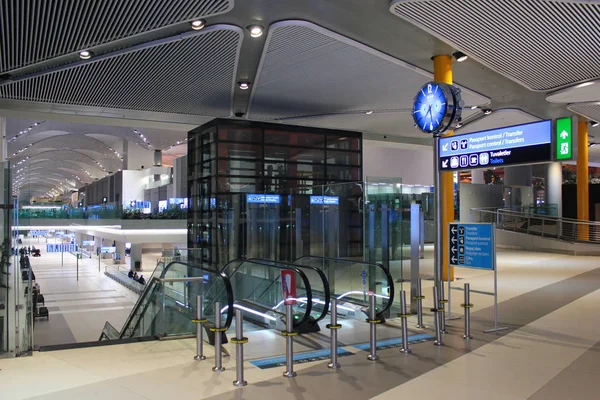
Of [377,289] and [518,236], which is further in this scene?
[518,236]

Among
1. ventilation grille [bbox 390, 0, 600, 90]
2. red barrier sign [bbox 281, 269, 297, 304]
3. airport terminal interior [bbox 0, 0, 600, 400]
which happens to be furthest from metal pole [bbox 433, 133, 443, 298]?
red barrier sign [bbox 281, 269, 297, 304]

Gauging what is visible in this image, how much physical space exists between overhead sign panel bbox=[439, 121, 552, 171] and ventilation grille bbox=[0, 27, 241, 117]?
387cm

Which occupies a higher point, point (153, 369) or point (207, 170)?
point (207, 170)

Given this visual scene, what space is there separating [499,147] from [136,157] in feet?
107

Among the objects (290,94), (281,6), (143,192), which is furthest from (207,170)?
(143,192)

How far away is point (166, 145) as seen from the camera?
31.2 meters

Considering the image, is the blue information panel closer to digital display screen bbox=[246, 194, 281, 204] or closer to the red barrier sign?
the red barrier sign

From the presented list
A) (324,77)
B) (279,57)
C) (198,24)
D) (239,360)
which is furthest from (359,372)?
(324,77)

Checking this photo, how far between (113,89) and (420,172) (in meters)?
16.9

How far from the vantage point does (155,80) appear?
10203 millimetres

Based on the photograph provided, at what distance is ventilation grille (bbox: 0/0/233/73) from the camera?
641cm

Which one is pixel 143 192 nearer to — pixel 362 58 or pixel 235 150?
pixel 235 150

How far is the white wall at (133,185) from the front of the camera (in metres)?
35.6

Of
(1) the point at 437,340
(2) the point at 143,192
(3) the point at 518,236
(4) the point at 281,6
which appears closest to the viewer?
(1) the point at 437,340
